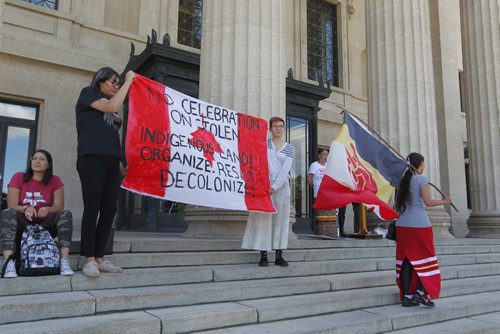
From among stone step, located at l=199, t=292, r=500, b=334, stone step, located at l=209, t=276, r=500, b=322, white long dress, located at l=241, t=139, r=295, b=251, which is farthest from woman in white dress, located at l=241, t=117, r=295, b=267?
stone step, located at l=199, t=292, r=500, b=334

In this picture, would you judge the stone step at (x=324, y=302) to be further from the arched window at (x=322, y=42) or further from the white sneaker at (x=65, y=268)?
the arched window at (x=322, y=42)

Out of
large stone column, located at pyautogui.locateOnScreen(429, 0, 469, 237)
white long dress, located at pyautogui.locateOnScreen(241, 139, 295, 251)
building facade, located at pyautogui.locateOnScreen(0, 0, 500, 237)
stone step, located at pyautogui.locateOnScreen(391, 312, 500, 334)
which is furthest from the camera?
large stone column, located at pyautogui.locateOnScreen(429, 0, 469, 237)

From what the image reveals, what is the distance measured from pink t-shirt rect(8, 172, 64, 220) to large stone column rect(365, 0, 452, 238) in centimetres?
797

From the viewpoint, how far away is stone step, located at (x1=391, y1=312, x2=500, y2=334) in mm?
4543

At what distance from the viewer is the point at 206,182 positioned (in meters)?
5.39

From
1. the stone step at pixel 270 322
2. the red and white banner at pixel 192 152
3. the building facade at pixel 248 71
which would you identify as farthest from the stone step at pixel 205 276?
the building facade at pixel 248 71

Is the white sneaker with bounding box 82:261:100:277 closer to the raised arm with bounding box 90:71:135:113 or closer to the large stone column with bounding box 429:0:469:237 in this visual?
the raised arm with bounding box 90:71:135:113

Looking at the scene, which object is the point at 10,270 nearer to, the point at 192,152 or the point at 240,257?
the point at 192,152

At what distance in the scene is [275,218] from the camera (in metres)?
5.62

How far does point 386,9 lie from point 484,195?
6.54 meters

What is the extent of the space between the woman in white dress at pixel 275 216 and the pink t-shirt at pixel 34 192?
235 centimetres

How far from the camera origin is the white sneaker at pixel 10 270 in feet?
12.9

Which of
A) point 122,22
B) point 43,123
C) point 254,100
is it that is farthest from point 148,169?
point 122,22

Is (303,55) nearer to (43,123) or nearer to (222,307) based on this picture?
(43,123)
